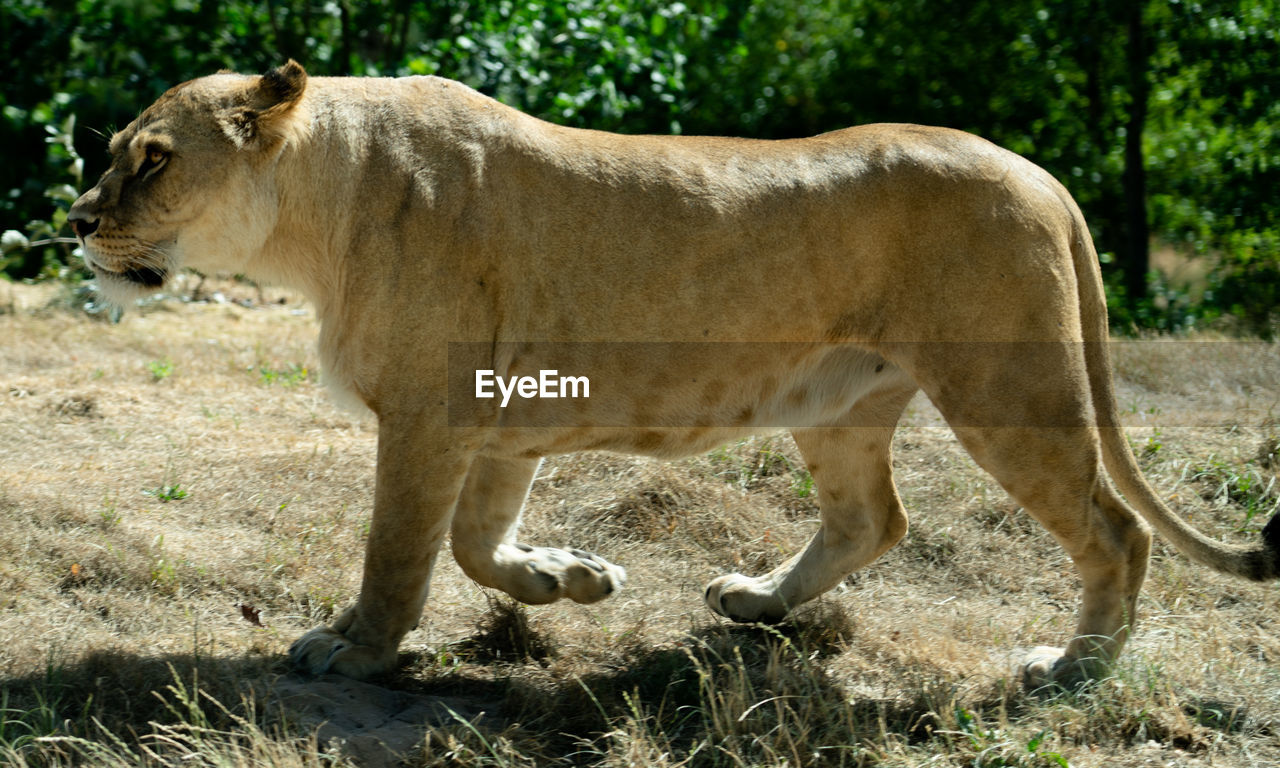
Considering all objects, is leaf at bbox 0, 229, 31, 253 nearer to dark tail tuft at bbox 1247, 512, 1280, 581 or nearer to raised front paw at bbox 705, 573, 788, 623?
raised front paw at bbox 705, 573, 788, 623

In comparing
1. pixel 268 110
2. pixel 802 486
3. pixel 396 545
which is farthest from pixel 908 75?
pixel 396 545

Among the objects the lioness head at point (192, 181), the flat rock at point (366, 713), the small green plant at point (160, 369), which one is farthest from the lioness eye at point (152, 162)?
the small green plant at point (160, 369)

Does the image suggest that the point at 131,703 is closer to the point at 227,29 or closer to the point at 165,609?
the point at 165,609

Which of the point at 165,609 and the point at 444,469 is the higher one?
the point at 444,469

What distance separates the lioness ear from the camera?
4.32 m

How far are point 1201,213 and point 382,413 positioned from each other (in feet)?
33.9

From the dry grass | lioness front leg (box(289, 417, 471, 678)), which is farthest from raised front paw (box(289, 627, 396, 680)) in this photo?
the dry grass

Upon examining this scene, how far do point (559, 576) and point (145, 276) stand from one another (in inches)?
71.1

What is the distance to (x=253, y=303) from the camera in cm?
1020

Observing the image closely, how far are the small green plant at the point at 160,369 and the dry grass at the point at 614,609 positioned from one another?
32mm

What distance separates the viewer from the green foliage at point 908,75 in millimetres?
10672

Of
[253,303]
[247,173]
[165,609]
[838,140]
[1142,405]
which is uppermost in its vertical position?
[838,140]

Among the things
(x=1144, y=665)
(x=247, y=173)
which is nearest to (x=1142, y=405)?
(x=1144, y=665)

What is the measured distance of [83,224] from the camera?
438 centimetres
